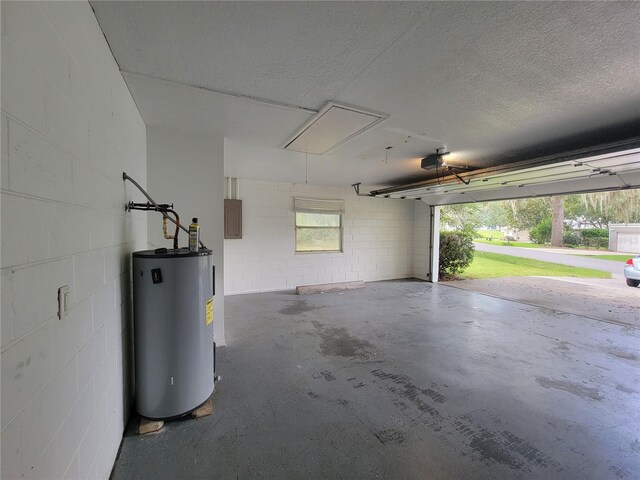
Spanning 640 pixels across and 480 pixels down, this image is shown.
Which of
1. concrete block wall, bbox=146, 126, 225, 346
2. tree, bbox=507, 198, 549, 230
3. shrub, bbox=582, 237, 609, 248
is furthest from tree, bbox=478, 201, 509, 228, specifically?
concrete block wall, bbox=146, 126, 225, 346

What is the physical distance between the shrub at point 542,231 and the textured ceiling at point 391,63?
18040 millimetres

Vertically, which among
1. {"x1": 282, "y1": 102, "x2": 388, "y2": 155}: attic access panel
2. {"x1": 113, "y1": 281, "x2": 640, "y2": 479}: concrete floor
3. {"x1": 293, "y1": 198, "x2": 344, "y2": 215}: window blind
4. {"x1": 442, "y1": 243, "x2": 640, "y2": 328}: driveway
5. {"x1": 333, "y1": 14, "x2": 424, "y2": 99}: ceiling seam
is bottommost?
{"x1": 113, "y1": 281, "x2": 640, "y2": 479}: concrete floor

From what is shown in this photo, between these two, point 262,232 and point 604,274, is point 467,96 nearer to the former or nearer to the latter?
point 262,232

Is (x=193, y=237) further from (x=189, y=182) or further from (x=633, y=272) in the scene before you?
(x=633, y=272)

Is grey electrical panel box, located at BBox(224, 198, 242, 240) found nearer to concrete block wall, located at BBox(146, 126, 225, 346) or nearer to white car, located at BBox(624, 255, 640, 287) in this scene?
concrete block wall, located at BBox(146, 126, 225, 346)

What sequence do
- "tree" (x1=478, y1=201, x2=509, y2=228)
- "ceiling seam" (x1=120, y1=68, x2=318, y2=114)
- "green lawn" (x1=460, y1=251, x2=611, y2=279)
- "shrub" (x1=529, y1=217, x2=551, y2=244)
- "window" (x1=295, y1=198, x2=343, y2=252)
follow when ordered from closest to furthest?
"ceiling seam" (x1=120, y1=68, x2=318, y2=114), "window" (x1=295, y1=198, x2=343, y2=252), "green lawn" (x1=460, y1=251, x2=611, y2=279), "shrub" (x1=529, y1=217, x2=551, y2=244), "tree" (x1=478, y1=201, x2=509, y2=228)

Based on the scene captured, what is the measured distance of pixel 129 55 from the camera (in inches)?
65.1

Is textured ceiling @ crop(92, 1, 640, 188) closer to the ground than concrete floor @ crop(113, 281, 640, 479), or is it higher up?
higher up

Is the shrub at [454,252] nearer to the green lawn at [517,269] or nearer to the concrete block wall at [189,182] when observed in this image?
the green lawn at [517,269]

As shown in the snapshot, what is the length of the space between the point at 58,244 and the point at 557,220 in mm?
19276

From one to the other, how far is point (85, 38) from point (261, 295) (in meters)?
4.87

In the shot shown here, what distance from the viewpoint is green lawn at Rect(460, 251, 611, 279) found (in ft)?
28.9

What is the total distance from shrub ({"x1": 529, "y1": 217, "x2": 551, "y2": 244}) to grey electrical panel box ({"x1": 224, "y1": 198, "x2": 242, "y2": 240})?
65.3ft

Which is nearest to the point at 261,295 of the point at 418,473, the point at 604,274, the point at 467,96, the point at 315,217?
the point at 315,217
